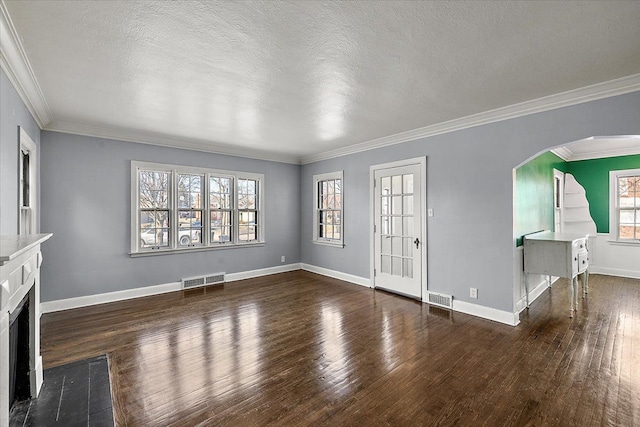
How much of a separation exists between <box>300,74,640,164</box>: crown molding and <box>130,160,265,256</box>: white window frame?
264 centimetres

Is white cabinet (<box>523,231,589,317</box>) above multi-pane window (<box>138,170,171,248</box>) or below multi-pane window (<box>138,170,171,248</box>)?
below

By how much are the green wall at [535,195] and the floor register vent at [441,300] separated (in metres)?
1.18

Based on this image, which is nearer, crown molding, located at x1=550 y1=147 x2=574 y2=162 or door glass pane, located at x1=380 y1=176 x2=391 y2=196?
door glass pane, located at x1=380 y1=176 x2=391 y2=196

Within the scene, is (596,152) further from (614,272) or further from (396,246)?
(396,246)

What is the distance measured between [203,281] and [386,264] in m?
3.34

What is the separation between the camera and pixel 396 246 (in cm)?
504

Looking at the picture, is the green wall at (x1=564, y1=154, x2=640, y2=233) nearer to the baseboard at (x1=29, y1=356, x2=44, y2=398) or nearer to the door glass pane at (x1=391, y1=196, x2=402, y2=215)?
the door glass pane at (x1=391, y1=196, x2=402, y2=215)

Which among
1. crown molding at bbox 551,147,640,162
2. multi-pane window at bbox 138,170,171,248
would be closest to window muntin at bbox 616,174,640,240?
crown molding at bbox 551,147,640,162

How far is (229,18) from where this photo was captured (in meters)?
1.96

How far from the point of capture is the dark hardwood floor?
209cm

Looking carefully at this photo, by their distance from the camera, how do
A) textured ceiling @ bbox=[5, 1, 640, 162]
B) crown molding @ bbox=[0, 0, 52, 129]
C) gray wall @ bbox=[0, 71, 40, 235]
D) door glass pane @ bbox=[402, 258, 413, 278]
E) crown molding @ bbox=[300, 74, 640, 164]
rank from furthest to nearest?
1. door glass pane @ bbox=[402, 258, 413, 278]
2. crown molding @ bbox=[300, 74, 640, 164]
3. gray wall @ bbox=[0, 71, 40, 235]
4. crown molding @ bbox=[0, 0, 52, 129]
5. textured ceiling @ bbox=[5, 1, 640, 162]

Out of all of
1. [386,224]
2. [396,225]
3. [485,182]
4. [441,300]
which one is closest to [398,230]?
[396,225]

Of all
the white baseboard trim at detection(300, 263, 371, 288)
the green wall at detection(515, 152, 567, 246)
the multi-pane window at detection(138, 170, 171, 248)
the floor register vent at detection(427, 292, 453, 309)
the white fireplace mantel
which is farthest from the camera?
the white baseboard trim at detection(300, 263, 371, 288)

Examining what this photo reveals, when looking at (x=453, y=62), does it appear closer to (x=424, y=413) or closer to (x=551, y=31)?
(x=551, y=31)
